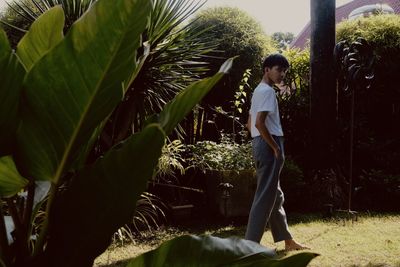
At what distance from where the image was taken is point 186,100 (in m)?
0.75

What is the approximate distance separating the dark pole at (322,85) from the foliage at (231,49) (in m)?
1.11

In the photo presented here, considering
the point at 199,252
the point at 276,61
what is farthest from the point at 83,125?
the point at 276,61

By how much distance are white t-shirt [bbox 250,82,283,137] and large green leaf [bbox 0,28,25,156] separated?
3146 mm

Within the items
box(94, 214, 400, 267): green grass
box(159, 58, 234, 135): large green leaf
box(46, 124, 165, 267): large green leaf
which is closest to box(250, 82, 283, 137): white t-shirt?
box(94, 214, 400, 267): green grass

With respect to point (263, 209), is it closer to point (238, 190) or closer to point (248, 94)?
point (238, 190)

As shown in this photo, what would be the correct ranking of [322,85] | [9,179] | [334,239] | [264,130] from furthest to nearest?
[322,85], [334,239], [264,130], [9,179]

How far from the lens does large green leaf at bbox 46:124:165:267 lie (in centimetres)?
65

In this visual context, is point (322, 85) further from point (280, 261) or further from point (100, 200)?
point (100, 200)

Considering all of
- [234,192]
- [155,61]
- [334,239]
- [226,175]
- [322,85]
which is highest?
[155,61]

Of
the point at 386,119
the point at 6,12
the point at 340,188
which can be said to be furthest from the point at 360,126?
the point at 6,12

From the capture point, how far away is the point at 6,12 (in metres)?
7.70

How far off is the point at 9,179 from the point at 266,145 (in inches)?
125

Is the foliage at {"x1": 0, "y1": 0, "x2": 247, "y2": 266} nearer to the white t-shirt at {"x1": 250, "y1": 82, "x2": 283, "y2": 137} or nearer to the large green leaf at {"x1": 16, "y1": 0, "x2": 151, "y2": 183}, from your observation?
the large green leaf at {"x1": 16, "y1": 0, "x2": 151, "y2": 183}

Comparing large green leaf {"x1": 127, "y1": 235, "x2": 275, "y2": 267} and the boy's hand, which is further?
the boy's hand
